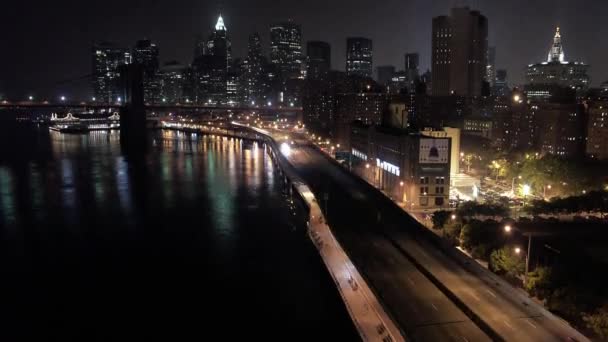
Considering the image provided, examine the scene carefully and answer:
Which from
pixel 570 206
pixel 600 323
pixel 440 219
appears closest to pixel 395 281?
pixel 600 323

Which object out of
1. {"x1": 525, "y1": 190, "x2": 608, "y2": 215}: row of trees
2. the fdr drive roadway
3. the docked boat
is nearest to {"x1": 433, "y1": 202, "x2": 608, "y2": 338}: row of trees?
the fdr drive roadway

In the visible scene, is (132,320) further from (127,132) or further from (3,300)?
(127,132)

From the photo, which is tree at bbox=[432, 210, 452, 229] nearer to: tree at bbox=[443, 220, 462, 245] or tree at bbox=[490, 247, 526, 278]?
tree at bbox=[443, 220, 462, 245]

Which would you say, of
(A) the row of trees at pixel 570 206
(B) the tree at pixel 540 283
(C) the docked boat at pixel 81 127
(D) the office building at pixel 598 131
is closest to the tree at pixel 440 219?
(A) the row of trees at pixel 570 206

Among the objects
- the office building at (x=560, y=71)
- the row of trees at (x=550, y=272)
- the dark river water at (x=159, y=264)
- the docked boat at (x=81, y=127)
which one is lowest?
the dark river water at (x=159, y=264)

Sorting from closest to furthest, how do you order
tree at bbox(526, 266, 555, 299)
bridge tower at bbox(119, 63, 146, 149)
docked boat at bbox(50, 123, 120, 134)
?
tree at bbox(526, 266, 555, 299), bridge tower at bbox(119, 63, 146, 149), docked boat at bbox(50, 123, 120, 134)

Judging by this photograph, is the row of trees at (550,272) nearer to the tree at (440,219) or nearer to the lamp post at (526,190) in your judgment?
the tree at (440,219)
